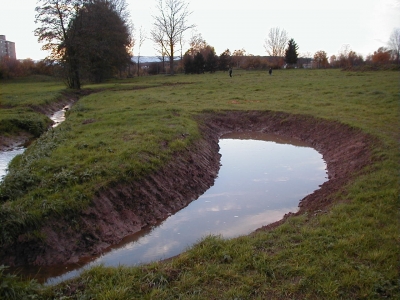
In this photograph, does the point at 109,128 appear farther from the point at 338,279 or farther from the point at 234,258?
the point at 338,279

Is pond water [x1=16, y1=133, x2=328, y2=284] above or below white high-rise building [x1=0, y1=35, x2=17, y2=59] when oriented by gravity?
below

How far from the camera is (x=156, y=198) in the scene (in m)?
8.97

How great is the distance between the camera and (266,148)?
15078 mm

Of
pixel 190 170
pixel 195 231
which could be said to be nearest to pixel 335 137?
pixel 190 170

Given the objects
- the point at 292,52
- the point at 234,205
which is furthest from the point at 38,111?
the point at 292,52

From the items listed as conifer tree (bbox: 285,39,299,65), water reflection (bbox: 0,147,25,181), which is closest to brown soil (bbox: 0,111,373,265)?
water reflection (bbox: 0,147,25,181)

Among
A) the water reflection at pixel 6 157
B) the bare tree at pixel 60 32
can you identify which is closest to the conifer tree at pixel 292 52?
the bare tree at pixel 60 32

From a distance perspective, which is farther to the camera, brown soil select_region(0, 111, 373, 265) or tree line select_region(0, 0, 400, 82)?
tree line select_region(0, 0, 400, 82)

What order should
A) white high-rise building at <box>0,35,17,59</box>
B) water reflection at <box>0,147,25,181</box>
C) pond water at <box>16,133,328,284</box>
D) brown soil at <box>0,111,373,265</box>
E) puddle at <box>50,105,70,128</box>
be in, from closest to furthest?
brown soil at <box>0,111,373,265</box> < pond water at <box>16,133,328,284</box> < water reflection at <box>0,147,25,181</box> < puddle at <box>50,105,70,128</box> < white high-rise building at <box>0,35,17,59</box>

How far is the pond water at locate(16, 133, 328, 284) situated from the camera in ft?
22.7

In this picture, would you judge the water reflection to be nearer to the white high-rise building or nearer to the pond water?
the pond water

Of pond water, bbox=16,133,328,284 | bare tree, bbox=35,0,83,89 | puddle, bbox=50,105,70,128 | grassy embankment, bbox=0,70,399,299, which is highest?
bare tree, bbox=35,0,83,89

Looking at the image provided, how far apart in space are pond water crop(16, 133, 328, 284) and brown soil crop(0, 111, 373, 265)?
26cm

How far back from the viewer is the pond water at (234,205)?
692 cm
